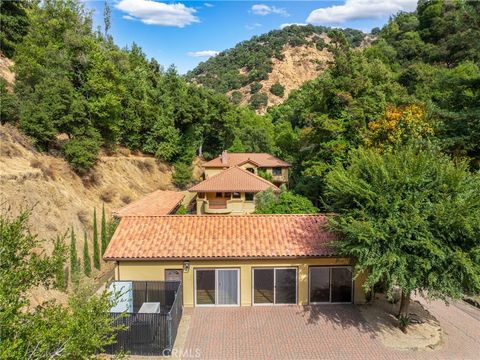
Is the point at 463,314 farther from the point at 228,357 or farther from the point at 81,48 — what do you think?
the point at 81,48

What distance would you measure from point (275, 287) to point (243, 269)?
1764 mm

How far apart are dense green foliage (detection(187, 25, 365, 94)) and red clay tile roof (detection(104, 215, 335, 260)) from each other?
3666 inches

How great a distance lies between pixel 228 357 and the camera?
13.7 m

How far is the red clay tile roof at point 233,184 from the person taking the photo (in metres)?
33.7

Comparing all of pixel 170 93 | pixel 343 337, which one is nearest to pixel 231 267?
pixel 343 337

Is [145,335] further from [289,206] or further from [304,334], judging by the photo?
[289,206]

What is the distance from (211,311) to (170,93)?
138ft

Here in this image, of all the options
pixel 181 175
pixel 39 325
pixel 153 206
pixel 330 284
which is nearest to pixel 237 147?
pixel 181 175

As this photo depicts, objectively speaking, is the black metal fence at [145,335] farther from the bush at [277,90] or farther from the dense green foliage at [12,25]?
the bush at [277,90]

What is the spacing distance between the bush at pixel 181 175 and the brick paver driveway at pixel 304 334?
3136 centimetres

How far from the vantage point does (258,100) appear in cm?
10469

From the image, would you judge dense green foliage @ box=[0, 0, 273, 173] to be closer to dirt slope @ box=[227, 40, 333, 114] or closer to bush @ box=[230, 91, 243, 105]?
bush @ box=[230, 91, 243, 105]

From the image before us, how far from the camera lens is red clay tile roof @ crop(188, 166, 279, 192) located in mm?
33656

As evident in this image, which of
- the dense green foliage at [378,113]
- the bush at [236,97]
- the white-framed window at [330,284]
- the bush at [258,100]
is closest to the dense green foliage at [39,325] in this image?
the white-framed window at [330,284]
